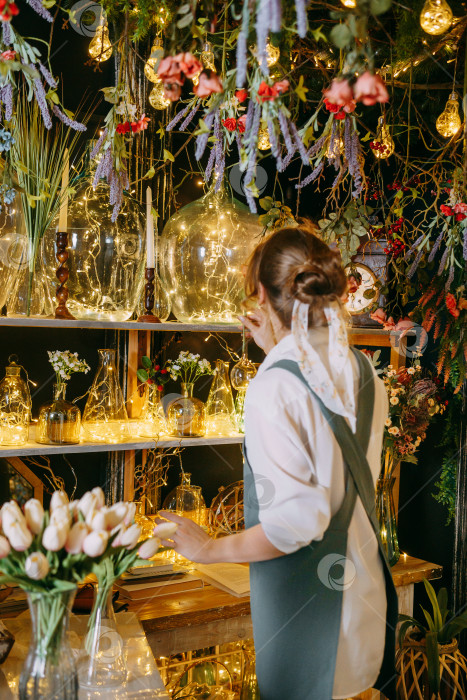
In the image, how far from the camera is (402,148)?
306cm

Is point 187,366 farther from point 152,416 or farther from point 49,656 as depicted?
point 49,656

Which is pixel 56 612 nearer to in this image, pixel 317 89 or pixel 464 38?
pixel 464 38

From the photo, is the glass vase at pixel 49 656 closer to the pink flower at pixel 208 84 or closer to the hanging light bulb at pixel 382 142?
the pink flower at pixel 208 84

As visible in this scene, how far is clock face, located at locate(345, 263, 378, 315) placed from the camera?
2529 millimetres

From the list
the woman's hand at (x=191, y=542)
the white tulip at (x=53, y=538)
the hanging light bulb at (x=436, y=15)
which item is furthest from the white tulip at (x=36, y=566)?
the hanging light bulb at (x=436, y=15)

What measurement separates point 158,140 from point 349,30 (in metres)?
1.67

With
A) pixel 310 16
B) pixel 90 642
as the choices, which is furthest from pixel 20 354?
pixel 310 16

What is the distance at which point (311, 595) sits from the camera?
1480 millimetres

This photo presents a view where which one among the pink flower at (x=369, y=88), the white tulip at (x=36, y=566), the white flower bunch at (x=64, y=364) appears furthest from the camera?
the white flower bunch at (x=64, y=364)

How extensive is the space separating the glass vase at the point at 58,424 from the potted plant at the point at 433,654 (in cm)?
128

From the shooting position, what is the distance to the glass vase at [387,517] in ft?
8.11

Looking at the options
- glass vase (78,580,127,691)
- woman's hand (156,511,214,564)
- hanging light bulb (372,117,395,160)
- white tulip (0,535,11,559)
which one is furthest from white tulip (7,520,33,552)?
hanging light bulb (372,117,395,160)

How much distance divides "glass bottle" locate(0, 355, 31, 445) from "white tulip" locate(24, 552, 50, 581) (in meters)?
0.79

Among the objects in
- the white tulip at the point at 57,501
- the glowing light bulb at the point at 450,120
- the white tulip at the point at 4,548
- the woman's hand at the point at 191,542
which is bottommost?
the woman's hand at the point at 191,542
